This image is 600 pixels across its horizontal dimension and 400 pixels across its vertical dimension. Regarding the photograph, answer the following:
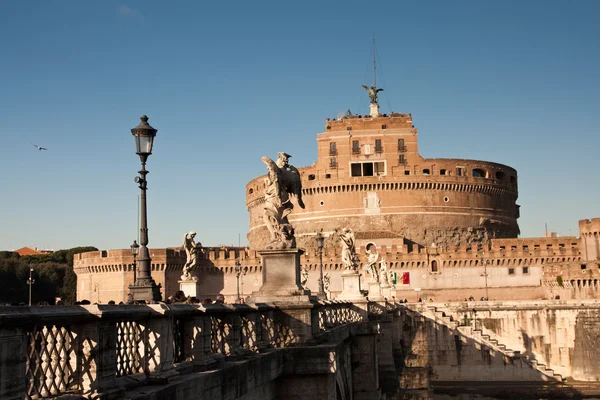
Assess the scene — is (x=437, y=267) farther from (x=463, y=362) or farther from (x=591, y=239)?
(x=463, y=362)

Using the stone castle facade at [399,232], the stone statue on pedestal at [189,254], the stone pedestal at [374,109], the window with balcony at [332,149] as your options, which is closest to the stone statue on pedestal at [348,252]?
the stone statue on pedestal at [189,254]

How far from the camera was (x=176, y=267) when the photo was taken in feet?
248

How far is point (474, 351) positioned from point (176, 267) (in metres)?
38.1

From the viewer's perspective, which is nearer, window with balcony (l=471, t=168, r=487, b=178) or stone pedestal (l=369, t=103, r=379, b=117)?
window with balcony (l=471, t=168, r=487, b=178)

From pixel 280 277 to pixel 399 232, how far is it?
6551 cm

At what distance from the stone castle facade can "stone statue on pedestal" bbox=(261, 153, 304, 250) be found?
55.5 metres

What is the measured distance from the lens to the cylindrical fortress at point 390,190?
7825cm

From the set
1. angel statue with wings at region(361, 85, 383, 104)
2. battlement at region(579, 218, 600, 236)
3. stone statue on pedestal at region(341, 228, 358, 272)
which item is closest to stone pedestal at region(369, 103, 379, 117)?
angel statue with wings at region(361, 85, 383, 104)

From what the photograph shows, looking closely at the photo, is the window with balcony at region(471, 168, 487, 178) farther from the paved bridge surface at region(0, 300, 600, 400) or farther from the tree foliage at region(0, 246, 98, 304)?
the paved bridge surface at region(0, 300, 600, 400)

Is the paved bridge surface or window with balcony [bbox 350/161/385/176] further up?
window with balcony [bbox 350/161/385/176]

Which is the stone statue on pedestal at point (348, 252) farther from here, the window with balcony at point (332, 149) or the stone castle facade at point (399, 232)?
the window with balcony at point (332, 149)

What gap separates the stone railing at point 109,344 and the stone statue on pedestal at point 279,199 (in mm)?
3454

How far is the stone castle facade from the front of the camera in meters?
69.9

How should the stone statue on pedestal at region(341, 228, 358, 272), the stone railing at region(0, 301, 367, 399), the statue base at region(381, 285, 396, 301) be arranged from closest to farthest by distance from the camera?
the stone railing at region(0, 301, 367, 399)
the stone statue on pedestal at region(341, 228, 358, 272)
the statue base at region(381, 285, 396, 301)
